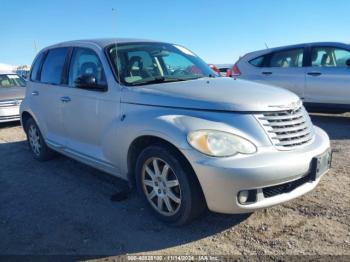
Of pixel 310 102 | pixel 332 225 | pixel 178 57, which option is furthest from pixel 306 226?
pixel 310 102

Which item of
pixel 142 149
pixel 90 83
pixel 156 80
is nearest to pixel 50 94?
pixel 90 83

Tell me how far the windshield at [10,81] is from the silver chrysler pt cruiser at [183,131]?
686cm

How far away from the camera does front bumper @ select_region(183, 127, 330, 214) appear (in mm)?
2762

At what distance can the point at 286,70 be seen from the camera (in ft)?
26.1

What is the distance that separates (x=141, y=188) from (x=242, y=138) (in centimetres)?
122

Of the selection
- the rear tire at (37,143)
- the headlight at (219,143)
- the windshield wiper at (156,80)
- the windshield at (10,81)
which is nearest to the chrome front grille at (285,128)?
the headlight at (219,143)

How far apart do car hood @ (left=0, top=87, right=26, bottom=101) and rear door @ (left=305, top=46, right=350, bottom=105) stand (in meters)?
7.43

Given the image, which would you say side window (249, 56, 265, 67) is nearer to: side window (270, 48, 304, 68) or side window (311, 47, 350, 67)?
side window (270, 48, 304, 68)

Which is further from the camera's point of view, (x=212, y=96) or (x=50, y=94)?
(x=50, y=94)

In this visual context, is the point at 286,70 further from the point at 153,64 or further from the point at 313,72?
the point at 153,64

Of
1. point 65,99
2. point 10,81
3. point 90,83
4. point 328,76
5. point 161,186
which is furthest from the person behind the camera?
point 10,81

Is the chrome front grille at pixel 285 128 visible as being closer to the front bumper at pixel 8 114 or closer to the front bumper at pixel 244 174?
the front bumper at pixel 244 174

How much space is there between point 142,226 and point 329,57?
5.97 meters

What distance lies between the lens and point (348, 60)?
7.09 metres
